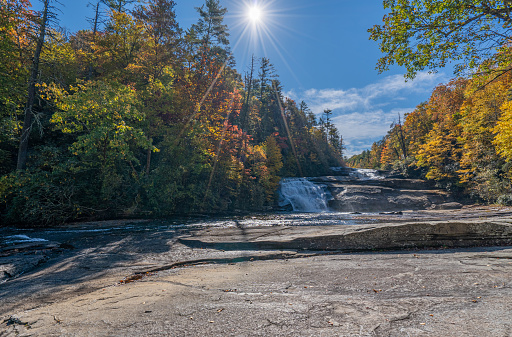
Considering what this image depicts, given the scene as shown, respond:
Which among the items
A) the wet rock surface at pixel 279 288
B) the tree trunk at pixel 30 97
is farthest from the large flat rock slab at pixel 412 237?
the tree trunk at pixel 30 97

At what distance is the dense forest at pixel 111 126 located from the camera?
12539mm

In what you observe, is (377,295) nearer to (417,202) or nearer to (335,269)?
(335,269)

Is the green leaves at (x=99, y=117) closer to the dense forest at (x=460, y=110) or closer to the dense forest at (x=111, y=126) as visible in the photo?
the dense forest at (x=111, y=126)

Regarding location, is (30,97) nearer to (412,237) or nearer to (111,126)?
(111,126)

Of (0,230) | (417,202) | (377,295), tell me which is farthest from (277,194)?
(377,295)

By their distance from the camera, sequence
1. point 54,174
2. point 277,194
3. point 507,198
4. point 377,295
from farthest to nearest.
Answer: point 277,194, point 507,198, point 54,174, point 377,295

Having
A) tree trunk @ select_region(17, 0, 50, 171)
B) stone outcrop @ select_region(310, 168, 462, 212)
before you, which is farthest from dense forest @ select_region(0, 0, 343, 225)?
stone outcrop @ select_region(310, 168, 462, 212)

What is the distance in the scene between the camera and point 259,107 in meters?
51.9

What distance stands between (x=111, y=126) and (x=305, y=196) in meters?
23.6

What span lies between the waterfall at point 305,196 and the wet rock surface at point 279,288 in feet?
71.1

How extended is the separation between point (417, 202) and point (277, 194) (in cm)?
1760

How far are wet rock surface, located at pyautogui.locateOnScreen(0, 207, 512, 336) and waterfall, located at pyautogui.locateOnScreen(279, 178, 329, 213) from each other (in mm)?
21672

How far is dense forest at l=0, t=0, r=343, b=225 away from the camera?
494 inches

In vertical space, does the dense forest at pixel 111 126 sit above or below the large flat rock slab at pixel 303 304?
above
